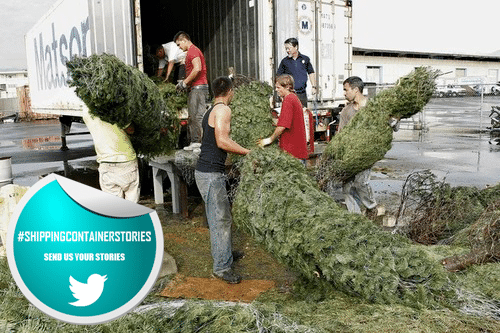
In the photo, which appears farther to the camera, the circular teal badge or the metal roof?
the metal roof

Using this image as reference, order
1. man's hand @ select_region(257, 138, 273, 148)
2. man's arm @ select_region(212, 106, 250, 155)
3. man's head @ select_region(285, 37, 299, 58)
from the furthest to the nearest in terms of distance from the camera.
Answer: man's head @ select_region(285, 37, 299, 58) < man's hand @ select_region(257, 138, 273, 148) < man's arm @ select_region(212, 106, 250, 155)

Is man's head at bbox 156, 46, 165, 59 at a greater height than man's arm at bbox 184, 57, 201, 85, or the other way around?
man's head at bbox 156, 46, 165, 59

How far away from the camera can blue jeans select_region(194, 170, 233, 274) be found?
15.2ft

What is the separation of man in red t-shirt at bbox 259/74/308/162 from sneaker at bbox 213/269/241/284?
5.10 feet

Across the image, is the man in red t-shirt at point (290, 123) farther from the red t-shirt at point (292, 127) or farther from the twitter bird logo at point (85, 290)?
the twitter bird logo at point (85, 290)

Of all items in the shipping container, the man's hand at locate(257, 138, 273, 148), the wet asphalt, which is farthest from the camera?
the wet asphalt

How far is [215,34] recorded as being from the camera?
9891 mm

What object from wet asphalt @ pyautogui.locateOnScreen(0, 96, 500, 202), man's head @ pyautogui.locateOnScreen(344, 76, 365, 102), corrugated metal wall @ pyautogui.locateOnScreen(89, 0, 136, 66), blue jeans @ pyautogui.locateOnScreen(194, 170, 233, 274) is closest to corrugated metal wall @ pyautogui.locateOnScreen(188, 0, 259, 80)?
corrugated metal wall @ pyautogui.locateOnScreen(89, 0, 136, 66)

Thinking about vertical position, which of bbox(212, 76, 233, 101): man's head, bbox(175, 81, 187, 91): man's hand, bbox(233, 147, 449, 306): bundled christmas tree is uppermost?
bbox(175, 81, 187, 91): man's hand

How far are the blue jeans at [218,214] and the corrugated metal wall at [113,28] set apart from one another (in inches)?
129

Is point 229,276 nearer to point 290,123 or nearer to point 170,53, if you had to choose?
point 290,123

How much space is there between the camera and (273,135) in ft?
17.0

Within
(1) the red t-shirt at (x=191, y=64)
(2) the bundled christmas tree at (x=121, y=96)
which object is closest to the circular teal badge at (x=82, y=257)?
(2) the bundled christmas tree at (x=121, y=96)

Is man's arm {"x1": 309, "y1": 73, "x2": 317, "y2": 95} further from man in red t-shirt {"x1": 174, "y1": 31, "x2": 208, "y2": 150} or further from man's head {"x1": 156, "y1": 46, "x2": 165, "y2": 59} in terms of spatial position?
man's head {"x1": 156, "y1": 46, "x2": 165, "y2": 59}
